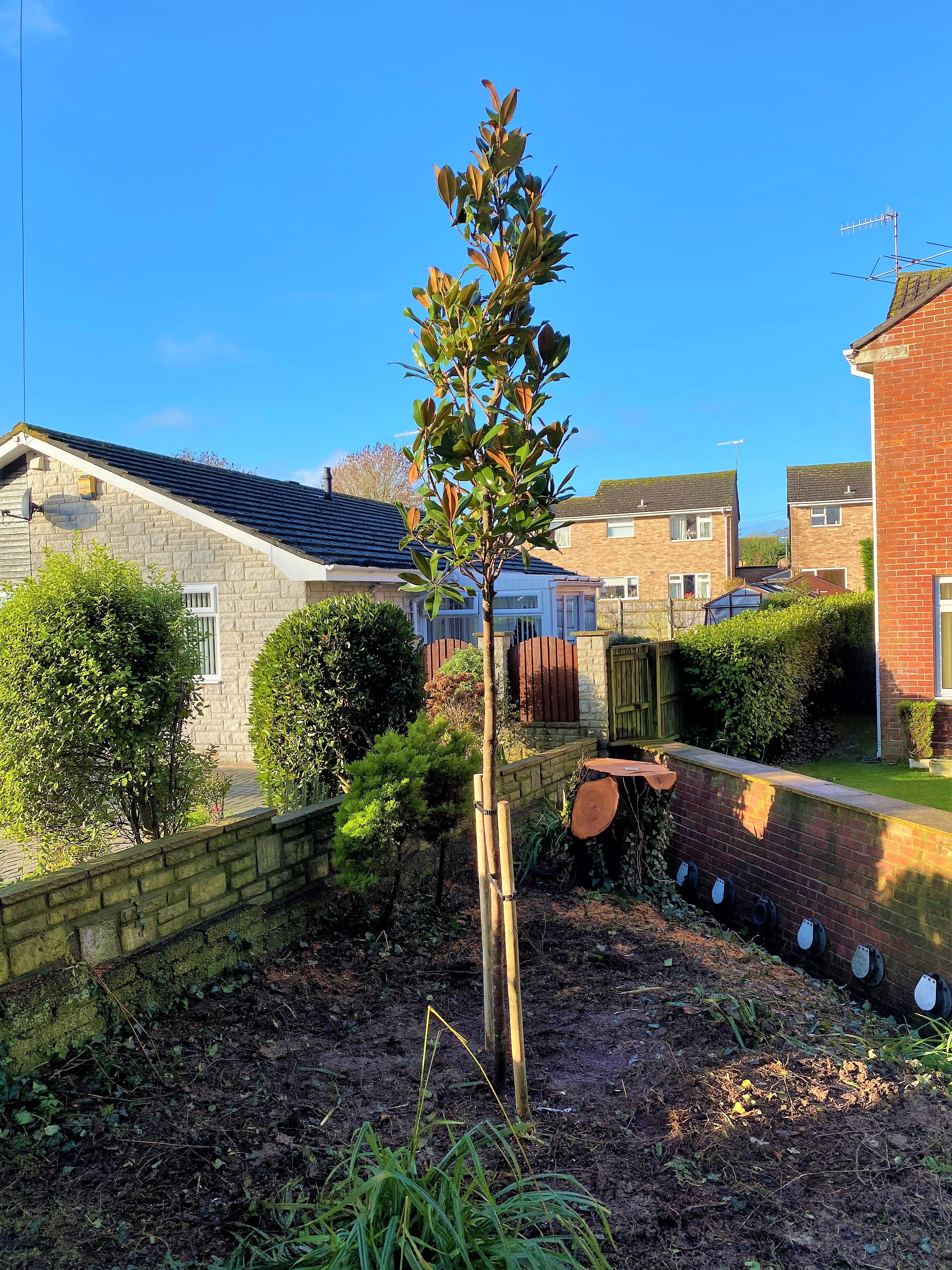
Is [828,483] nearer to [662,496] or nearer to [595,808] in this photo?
[662,496]

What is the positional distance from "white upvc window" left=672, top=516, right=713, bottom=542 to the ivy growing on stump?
1619 inches

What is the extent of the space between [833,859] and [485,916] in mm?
3949

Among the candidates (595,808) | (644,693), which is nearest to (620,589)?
(644,693)

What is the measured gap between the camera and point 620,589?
4531 cm

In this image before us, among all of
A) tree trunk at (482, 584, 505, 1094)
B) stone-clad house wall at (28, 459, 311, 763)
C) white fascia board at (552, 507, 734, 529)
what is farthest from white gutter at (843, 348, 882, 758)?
white fascia board at (552, 507, 734, 529)

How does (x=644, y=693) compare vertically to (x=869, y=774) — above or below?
above

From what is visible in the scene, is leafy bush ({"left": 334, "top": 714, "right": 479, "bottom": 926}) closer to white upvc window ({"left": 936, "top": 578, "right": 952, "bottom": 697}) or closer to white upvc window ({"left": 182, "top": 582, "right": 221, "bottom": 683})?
white upvc window ({"left": 182, "top": 582, "right": 221, "bottom": 683})

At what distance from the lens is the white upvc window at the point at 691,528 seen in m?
43.5

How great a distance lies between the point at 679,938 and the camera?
6.33m

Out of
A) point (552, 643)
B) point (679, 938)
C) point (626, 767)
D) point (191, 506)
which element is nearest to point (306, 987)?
point (679, 938)

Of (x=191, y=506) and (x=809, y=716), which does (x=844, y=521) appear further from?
(x=191, y=506)

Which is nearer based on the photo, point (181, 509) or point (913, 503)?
point (913, 503)

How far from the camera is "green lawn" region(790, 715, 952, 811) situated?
10.1 meters

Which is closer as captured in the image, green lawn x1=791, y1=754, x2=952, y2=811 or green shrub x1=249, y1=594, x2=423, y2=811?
green shrub x1=249, y1=594, x2=423, y2=811
